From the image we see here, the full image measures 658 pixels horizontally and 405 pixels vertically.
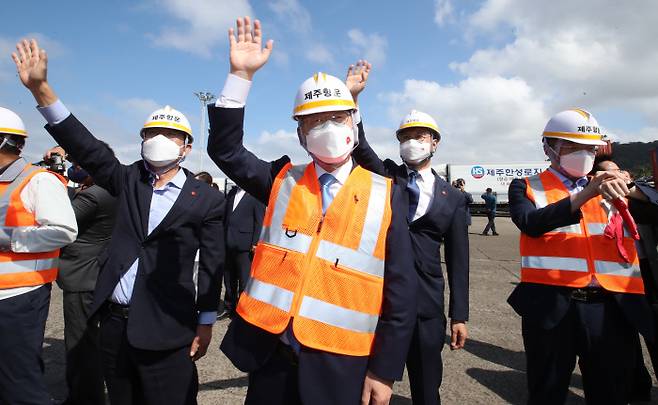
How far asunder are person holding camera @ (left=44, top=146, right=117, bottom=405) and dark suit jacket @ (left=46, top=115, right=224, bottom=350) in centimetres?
101

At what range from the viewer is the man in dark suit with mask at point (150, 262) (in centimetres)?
232

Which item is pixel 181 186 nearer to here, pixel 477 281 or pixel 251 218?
pixel 251 218

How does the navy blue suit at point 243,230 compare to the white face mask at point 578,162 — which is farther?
the navy blue suit at point 243,230

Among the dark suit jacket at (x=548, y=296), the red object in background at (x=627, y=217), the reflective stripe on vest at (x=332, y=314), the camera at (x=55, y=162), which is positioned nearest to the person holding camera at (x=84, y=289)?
the camera at (x=55, y=162)

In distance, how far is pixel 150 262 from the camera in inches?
95.7

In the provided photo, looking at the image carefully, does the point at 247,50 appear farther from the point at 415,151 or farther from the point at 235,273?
the point at 235,273

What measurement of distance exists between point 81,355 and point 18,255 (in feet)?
4.10

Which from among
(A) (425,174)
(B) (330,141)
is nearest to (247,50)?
(B) (330,141)

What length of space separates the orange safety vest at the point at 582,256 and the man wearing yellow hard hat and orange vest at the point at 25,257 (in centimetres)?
303

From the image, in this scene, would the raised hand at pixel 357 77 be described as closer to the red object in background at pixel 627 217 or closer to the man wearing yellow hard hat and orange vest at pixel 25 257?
the red object in background at pixel 627 217

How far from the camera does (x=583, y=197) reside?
2234 millimetres

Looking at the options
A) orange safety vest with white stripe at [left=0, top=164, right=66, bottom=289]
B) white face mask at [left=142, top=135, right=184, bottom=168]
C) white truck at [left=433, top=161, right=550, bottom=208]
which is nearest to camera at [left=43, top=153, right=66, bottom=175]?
orange safety vest with white stripe at [left=0, top=164, right=66, bottom=289]

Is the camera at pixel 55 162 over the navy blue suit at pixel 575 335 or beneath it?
over

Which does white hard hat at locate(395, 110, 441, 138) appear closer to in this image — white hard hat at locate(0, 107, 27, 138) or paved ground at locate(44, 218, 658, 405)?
paved ground at locate(44, 218, 658, 405)
